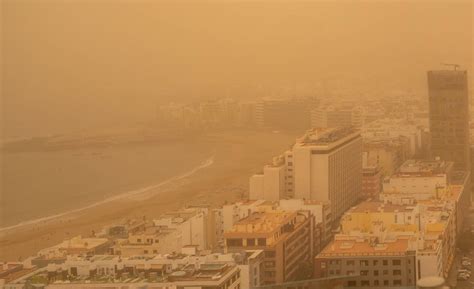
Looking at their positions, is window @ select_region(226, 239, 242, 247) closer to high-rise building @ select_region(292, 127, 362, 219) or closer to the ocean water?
the ocean water

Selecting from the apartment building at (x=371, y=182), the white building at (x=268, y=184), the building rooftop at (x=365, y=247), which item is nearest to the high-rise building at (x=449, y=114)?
the apartment building at (x=371, y=182)

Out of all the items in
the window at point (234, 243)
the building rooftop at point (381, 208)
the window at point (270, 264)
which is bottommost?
the window at point (270, 264)

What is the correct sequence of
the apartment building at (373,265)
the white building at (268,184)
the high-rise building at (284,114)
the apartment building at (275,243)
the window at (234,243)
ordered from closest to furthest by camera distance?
1. the apartment building at (373,265)
2. the apartment building at (275,243)
3. the window at (234,243)
4. the white building at (268,184)
5. the high-rise building at (284,114)

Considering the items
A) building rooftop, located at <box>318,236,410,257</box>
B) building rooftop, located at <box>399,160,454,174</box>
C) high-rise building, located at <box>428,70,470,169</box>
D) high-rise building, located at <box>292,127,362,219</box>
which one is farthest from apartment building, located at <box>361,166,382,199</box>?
building rooftop, located at <box>318,236,410,257</box>

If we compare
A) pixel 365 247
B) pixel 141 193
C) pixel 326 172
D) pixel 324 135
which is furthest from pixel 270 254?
pixel 324 135

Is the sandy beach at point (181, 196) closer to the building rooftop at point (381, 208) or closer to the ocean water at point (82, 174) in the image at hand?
the ocean water at point (82, 174)

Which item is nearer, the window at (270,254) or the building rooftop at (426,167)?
the window at (270,254)

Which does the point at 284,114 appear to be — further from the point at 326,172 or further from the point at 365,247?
the point at 365,247
